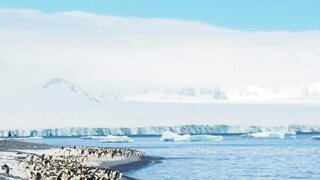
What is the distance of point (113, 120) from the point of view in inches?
4461

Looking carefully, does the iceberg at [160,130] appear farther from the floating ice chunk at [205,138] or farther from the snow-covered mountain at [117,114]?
the floating ice chunk at [205,138]

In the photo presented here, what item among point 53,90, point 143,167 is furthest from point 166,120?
point 143,167

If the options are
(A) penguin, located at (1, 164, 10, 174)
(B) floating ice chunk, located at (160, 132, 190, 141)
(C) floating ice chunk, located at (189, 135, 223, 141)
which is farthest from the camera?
(B) floating ice chunk, located at (160, 132, 190, 141)

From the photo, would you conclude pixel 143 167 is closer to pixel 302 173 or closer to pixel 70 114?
pixel 302 173

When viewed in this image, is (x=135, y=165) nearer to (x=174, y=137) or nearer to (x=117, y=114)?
(x=174, y=137)

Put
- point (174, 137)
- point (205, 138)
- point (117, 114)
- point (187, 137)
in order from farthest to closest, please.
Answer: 1. point (117, 114)
2. point (174, 137)
3. point (205, 138)
4. point (187, 137)

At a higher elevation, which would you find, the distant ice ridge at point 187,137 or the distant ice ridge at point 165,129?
the distant ice ridge at point 165,129

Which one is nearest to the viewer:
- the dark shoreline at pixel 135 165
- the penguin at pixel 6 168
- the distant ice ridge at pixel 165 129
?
the penguin at pixel 6 168

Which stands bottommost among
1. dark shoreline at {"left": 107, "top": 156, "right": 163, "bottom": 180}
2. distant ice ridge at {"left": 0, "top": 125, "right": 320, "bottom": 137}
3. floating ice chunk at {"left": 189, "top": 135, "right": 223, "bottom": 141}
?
dark shoreline at {"left": 107, "top": 156, "right": 163, "bottom": 180}

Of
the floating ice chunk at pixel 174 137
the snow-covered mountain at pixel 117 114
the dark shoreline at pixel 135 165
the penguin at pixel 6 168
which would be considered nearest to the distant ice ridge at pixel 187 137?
the floating ice chunk at pixel 174 137

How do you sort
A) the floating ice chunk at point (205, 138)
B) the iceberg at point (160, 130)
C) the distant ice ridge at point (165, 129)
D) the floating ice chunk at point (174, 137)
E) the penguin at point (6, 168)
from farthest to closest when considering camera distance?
the distant ice ridge at point (165, 129), the iceberg at point (160, 130), the floating ice chunk at point (174, 137), the floating ice chunk at point (205, 138), the penguin at point (6, 168)

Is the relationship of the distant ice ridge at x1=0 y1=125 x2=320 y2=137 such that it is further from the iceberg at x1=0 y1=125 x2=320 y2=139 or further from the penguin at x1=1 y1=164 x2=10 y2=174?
the penguin at x1=1 y1=164 x2=10 y2=174

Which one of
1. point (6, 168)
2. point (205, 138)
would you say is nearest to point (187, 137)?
point (205, 138)

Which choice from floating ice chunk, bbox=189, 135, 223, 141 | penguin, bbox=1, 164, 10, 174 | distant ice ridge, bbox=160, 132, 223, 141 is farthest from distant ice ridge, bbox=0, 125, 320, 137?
penguin, bbox=1, 164, 10, 174
